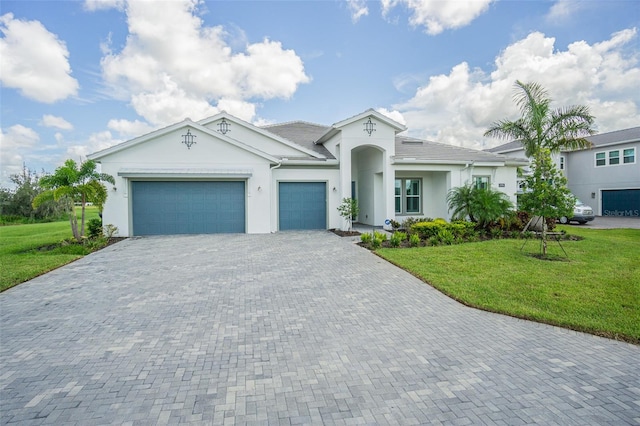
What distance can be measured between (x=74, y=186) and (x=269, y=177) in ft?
23.8

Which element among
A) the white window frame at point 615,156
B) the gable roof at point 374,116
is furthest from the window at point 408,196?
the white window frame at point 615,156

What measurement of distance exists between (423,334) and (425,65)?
1700cm

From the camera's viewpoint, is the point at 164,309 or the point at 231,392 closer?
the point at 231,392

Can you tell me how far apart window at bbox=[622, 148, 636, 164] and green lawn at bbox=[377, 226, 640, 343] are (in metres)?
19.0

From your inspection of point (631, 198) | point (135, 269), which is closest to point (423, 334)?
point (135, 269)

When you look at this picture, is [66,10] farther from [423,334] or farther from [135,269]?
[423,334]

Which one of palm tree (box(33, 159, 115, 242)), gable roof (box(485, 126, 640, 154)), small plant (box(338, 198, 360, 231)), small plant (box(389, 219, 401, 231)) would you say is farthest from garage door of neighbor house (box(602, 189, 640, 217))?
palm tree (box(33, 159, 115, 242))

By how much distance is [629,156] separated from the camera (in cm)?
2455

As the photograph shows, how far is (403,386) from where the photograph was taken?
10.7 feet

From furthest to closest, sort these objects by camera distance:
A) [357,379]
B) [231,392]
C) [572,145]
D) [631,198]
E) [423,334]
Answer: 1. [631,198]
2. [572,145]
3. [423,334]
4. [357,379]
5. [231,392]

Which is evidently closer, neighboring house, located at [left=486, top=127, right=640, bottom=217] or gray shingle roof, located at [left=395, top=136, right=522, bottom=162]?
gray shingle roof, located at [left=395, top=136, right=522, bottom=162]

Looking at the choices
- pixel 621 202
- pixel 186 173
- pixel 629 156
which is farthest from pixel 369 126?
pixel 621 202

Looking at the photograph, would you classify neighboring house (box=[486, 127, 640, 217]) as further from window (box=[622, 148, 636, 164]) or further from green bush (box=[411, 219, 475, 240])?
green bush (box=[411, 219, 475, 240])

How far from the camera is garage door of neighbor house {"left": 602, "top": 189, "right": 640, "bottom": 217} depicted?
2430 centimetres
